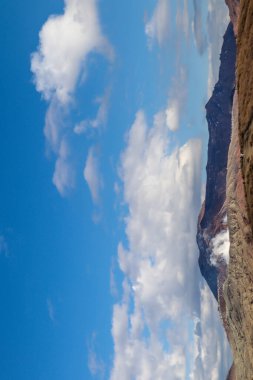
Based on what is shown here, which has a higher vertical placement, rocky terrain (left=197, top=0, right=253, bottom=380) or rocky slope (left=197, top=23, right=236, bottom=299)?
rocky slope (left=197, top=23, right=236, bottom=299)

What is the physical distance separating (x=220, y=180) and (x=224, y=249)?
73.0 ft

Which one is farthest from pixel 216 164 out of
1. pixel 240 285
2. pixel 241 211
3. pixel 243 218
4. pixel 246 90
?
pixel 246 90

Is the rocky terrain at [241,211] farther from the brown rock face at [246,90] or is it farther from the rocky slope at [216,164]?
the rocky slope at [216,164]

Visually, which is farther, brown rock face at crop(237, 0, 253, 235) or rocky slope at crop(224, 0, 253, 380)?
rocky slope at crop(224, 0, 253, 380)

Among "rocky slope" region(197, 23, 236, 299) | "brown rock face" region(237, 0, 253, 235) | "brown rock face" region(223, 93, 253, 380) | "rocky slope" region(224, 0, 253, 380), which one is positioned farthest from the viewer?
"rocky slope" region(197, 23, 236, 299)

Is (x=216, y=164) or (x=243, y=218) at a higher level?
(x=216, y=164)

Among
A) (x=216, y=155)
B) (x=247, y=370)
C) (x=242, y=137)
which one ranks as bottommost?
(x=247, y=370)

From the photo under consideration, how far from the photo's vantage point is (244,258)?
63.7 feet

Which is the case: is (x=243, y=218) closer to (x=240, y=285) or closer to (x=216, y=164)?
(x=240, y=285)

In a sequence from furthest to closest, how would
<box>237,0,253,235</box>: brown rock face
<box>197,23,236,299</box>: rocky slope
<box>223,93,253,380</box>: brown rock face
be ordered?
<box>197,23,236,299</box>: rocky slope, <box>223,93,253,380</box>: brown rock face, <box>237,0,253,235</box>: brown rock face

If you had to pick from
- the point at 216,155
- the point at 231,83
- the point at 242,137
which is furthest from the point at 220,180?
the point at 242,137

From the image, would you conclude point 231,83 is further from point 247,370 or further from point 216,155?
point 247,370

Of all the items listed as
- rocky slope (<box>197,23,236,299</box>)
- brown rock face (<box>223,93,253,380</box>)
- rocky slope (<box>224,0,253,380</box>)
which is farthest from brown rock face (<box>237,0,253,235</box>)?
rocky slope (<box>197,23,236,299</box>)

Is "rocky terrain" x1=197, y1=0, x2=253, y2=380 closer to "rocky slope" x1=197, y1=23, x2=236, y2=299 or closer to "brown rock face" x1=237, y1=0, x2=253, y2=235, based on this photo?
"brown rock face" x1=237, y1=0, x2=253, y2=235
